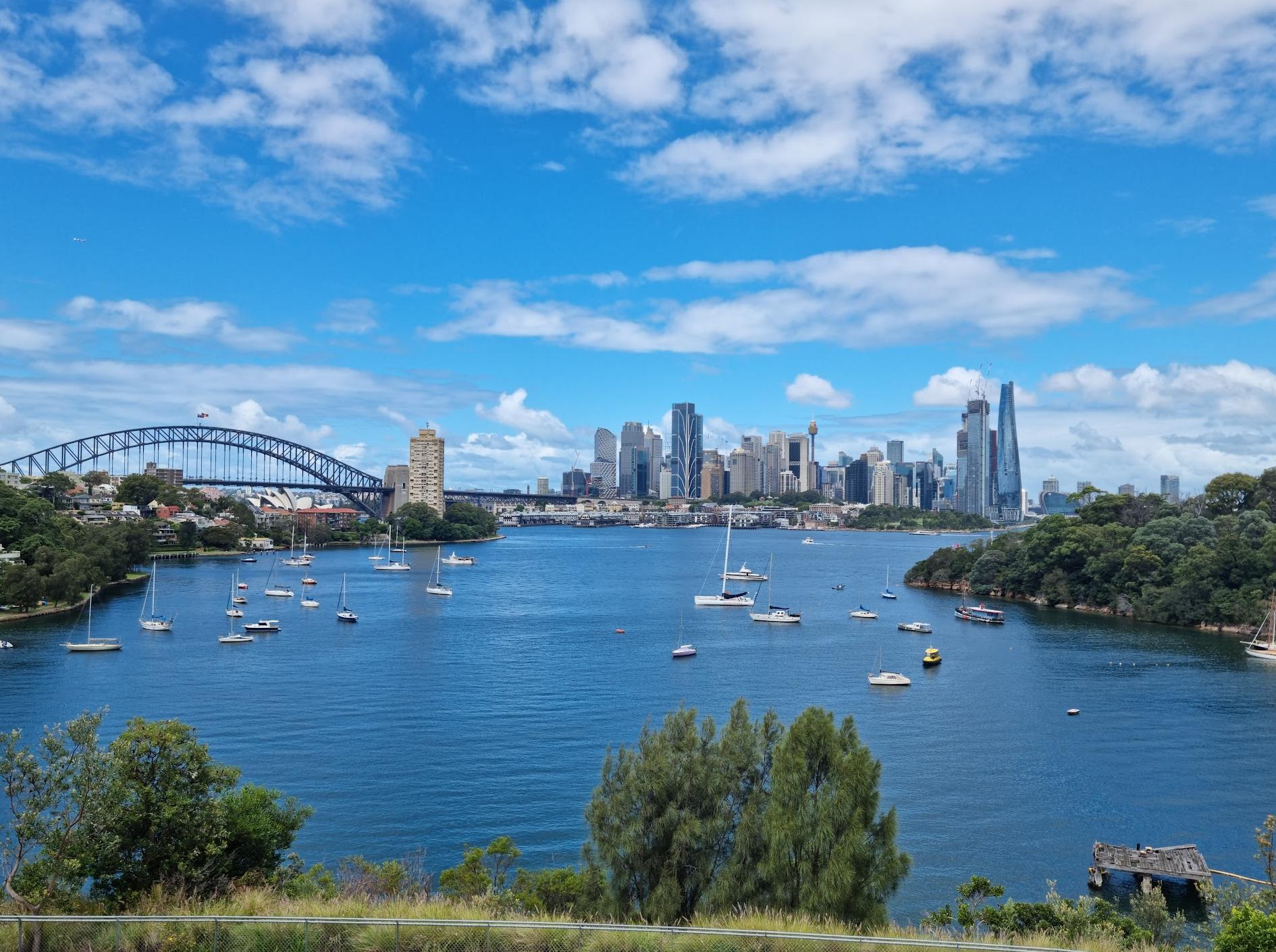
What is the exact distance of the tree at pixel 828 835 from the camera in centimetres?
952

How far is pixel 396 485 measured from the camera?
473ft

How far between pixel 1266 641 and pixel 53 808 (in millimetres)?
44648

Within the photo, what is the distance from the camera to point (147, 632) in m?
40.1

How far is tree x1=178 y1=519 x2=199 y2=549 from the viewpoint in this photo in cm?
8781

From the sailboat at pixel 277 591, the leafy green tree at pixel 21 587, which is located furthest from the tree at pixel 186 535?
the leafy green tree at pixel 21 587

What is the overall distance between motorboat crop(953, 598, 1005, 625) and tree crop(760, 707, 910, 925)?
133ft

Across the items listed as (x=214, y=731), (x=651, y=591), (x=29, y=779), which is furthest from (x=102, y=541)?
(x=29, y=779)

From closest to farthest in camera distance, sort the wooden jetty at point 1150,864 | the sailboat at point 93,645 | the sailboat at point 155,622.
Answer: the wooden jetty at point 1150,864
the sailboat at point 93,645
the sailboat at point 155,622

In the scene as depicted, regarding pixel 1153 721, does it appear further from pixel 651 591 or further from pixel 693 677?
pixel 651 591

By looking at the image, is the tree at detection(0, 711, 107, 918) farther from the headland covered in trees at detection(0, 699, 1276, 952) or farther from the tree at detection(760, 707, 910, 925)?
the tree at detection(760, 707, 910, 925)

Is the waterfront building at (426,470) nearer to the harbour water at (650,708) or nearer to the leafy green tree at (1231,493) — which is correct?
the harbour water at (650,708)

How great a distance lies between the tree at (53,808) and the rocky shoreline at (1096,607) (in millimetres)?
46016

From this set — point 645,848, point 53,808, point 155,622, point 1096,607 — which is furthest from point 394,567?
point 645,848

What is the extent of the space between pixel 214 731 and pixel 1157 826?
21.5 metres
